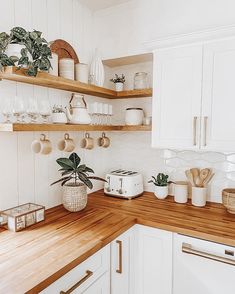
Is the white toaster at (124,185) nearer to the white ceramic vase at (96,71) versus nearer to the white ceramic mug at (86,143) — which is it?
the white ceramic mug at (86,143)

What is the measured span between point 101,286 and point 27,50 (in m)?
1.36

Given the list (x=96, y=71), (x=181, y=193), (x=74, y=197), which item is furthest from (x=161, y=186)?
(x=96, y=71)

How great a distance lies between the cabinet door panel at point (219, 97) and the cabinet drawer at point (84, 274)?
978mm

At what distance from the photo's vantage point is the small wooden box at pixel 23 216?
1.43 metres

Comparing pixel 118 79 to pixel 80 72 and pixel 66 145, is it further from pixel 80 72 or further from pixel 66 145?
pixel 66 145

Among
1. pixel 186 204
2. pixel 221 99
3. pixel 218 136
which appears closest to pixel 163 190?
pixel 186 204

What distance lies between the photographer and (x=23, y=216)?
146 cm

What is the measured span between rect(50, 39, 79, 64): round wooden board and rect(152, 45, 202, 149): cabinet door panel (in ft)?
2.12

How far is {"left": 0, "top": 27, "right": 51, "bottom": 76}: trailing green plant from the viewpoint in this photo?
1.30 m

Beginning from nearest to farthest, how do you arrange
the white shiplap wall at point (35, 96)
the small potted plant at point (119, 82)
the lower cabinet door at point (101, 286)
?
the lower cabinet door at point (101, 286), the white shiplap wall at point (35, 96), the small potted plant at point (119, 82)

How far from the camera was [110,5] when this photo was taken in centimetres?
209

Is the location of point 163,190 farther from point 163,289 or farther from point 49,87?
point 49,87

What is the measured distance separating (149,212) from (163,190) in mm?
372

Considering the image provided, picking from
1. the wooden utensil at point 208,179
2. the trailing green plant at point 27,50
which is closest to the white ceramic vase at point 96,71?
the trailing green plant at point 27,50
